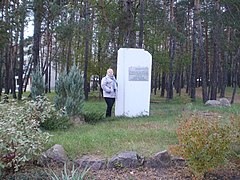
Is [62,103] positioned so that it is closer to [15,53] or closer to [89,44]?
[89,44]

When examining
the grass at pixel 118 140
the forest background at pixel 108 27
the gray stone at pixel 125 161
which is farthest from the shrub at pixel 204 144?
the forest background at pixel 108 27

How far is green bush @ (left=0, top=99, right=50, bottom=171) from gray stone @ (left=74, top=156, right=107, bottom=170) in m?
0.67

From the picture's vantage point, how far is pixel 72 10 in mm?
23188

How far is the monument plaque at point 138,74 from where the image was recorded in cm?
1208

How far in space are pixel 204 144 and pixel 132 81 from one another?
23.9ft

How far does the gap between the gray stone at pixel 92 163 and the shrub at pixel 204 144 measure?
1305 mm

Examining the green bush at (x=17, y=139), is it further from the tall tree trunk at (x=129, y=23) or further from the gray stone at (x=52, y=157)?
the tall tree trunk at (x=129, y=23)

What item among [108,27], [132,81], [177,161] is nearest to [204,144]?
[177,161]

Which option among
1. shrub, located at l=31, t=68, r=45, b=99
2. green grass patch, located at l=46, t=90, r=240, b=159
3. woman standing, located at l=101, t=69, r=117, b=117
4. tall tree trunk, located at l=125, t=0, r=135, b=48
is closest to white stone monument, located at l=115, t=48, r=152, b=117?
woman standing, located at l=101, t=69, r=117, b=117

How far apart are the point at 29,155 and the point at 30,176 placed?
1.03ft

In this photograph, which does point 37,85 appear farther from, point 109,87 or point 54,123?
point 54,123

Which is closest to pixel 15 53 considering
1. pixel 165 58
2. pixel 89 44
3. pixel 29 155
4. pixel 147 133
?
pixel 89 44

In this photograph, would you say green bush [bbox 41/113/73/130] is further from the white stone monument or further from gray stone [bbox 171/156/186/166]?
gray stone [bbox 171/156/186/166]

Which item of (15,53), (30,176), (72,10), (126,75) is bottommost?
(30,176)
